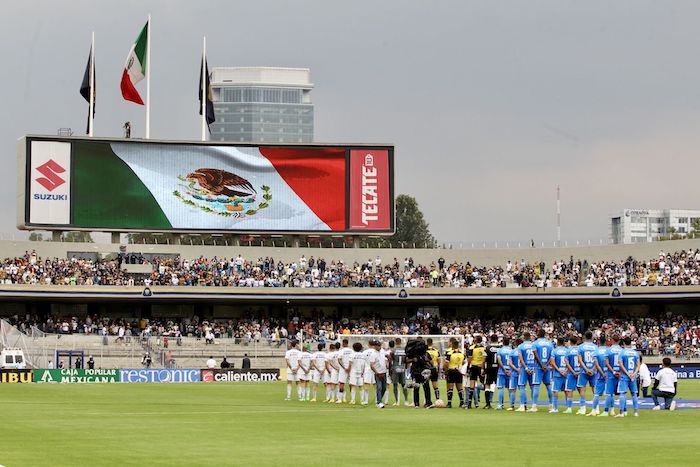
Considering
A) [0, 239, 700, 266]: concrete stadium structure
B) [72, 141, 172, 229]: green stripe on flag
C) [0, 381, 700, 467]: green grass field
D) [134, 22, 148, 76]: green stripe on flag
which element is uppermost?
[134, 22, 148, 76]: green stripe on flag

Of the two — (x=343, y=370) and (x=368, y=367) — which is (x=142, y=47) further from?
(x=368, y=367)

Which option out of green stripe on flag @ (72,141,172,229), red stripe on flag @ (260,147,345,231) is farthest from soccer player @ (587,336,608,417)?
green stripe on flag @ (72,141,172,229)

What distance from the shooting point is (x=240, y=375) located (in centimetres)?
6425

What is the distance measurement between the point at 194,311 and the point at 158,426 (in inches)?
2340

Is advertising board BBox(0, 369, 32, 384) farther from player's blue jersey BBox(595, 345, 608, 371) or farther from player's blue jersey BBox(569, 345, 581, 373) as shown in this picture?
player's blue jersey BBox(595, 345, 608, 371)

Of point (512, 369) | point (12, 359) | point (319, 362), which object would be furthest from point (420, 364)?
point (12, 359)

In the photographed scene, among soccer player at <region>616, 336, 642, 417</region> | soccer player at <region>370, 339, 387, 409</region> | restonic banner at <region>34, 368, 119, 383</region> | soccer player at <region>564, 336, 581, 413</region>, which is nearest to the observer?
soccer player at <region>616, 336, 642, 417</region>

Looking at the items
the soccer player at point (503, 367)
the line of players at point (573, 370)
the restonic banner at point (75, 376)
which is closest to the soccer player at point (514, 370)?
the line of players at point (573, 370)

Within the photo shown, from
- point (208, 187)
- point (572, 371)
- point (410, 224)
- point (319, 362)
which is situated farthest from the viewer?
point (410, 224)

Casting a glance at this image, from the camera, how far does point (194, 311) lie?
3351 inches

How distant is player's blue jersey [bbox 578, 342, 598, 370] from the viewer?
30859 mm

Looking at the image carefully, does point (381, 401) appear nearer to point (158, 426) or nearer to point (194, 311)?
point (158, 426)

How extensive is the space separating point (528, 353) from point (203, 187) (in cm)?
5186

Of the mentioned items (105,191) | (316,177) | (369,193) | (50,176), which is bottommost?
(105,191)
